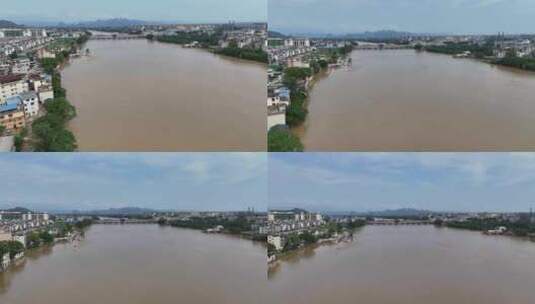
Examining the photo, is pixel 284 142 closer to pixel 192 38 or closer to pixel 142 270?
pixel 192 38

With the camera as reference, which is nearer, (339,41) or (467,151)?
(467,151)

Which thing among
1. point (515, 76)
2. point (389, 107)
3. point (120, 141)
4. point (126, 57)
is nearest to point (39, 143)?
point (120, 141)

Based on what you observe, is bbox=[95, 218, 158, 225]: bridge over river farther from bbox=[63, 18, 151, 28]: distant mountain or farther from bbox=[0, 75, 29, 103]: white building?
bbox=[63, 18, 151, 28]: distant mountain

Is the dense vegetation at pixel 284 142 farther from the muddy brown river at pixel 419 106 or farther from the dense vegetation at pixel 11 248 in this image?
the dense vegetation at pixel 11 248

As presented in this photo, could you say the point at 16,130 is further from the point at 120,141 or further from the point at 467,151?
the point at 467,151

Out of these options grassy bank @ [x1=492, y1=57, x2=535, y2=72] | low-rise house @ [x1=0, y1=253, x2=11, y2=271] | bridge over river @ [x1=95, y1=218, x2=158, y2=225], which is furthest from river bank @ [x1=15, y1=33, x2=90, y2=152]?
grassy bank @ [x1=492, y1=57, x2=535, y2=72]

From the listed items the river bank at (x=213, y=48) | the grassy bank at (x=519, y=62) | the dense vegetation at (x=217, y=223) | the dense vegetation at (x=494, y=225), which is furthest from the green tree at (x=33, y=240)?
the grassy bank at (x=519, y=62)
